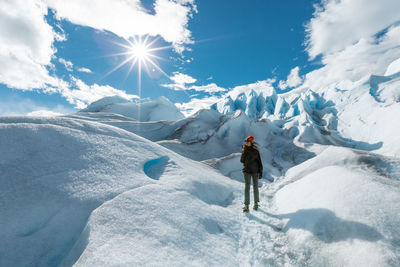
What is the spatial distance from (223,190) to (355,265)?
3286 millimetres

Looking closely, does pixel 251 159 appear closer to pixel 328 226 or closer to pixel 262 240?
pixel 262 240

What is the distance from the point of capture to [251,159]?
14.2 ft

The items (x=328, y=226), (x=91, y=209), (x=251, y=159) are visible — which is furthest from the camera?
(x=251, y=159)

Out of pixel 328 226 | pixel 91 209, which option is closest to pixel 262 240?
pixel 328 226

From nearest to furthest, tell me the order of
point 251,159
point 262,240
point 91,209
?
point 91,209, point 262,240, point 251,159

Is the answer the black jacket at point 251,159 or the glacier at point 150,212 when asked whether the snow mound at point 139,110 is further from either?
the black jacket at point 251,159

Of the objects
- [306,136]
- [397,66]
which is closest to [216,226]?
[306,136]

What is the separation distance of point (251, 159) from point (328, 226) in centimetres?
183

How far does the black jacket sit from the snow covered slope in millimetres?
1147

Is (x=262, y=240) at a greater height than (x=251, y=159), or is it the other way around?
(x=251, y=159)

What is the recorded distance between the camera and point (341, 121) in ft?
102

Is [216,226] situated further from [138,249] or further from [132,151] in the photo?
[132,151]

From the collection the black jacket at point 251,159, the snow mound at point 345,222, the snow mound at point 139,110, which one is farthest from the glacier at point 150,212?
the snow mound at point 139,110

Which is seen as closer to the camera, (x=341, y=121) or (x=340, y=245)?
(x=340, y=245)
